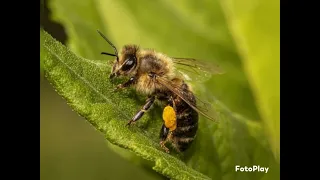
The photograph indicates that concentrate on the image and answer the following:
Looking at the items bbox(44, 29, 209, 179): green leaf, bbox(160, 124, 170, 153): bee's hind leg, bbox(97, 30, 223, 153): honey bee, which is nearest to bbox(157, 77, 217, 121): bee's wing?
bbox(97, 30, 223, 153): honey bee

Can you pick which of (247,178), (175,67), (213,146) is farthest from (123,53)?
(247,178)

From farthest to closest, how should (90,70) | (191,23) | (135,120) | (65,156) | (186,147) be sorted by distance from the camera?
(65,156) → (191,23) → (186,147) → (135,120) → (90,70)

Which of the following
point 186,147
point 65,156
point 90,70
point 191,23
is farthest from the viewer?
point 65,156

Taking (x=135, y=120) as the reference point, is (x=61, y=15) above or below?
above

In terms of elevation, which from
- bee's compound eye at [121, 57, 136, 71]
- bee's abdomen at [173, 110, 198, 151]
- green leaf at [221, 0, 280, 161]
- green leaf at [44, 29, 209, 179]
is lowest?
green leaf at [44, 29, 209, 179]

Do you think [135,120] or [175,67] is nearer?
[135,120]

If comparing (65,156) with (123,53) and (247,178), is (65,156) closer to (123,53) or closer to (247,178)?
(123,53)

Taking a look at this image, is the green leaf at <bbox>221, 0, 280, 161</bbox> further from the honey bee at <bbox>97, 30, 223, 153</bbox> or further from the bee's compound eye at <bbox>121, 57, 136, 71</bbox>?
the bee's compound eye at <bbox>121, 57, 136, 71</bbox>
